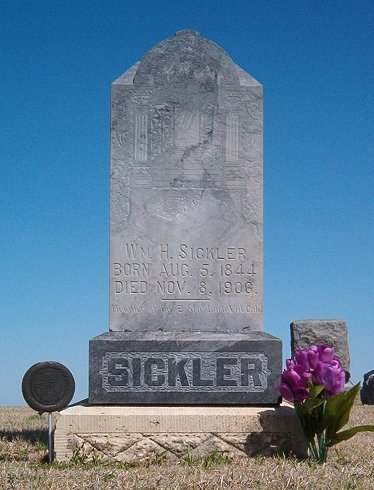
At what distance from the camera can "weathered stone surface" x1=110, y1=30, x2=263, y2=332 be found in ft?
21.8

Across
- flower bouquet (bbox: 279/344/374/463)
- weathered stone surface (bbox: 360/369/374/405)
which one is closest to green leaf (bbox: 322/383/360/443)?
flower bouquet (bbox: 279/344/374/463)

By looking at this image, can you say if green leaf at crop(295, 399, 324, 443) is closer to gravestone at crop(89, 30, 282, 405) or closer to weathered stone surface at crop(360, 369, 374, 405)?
gravestone at crop(89, 30, 282, 405)

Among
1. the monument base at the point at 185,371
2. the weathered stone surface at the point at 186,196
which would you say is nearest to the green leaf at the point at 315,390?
the monument base at the point at 185,371

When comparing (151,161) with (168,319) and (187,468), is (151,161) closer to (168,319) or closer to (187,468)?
(168,319)

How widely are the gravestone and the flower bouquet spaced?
59 centimetres

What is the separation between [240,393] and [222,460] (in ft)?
2.12

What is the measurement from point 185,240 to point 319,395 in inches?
65.8

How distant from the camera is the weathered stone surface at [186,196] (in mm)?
6652

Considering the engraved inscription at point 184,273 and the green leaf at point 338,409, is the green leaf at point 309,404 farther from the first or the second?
the engraved inscription at point 184,273

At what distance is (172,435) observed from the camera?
19.7 feet

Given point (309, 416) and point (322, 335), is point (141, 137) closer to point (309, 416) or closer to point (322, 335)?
point (309, 416)

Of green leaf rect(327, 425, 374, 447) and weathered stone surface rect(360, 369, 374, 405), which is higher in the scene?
green leaf rect(327, 425, 374, 447)

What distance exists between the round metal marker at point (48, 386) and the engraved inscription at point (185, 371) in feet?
1.08

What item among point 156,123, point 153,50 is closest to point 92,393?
point 156,123
